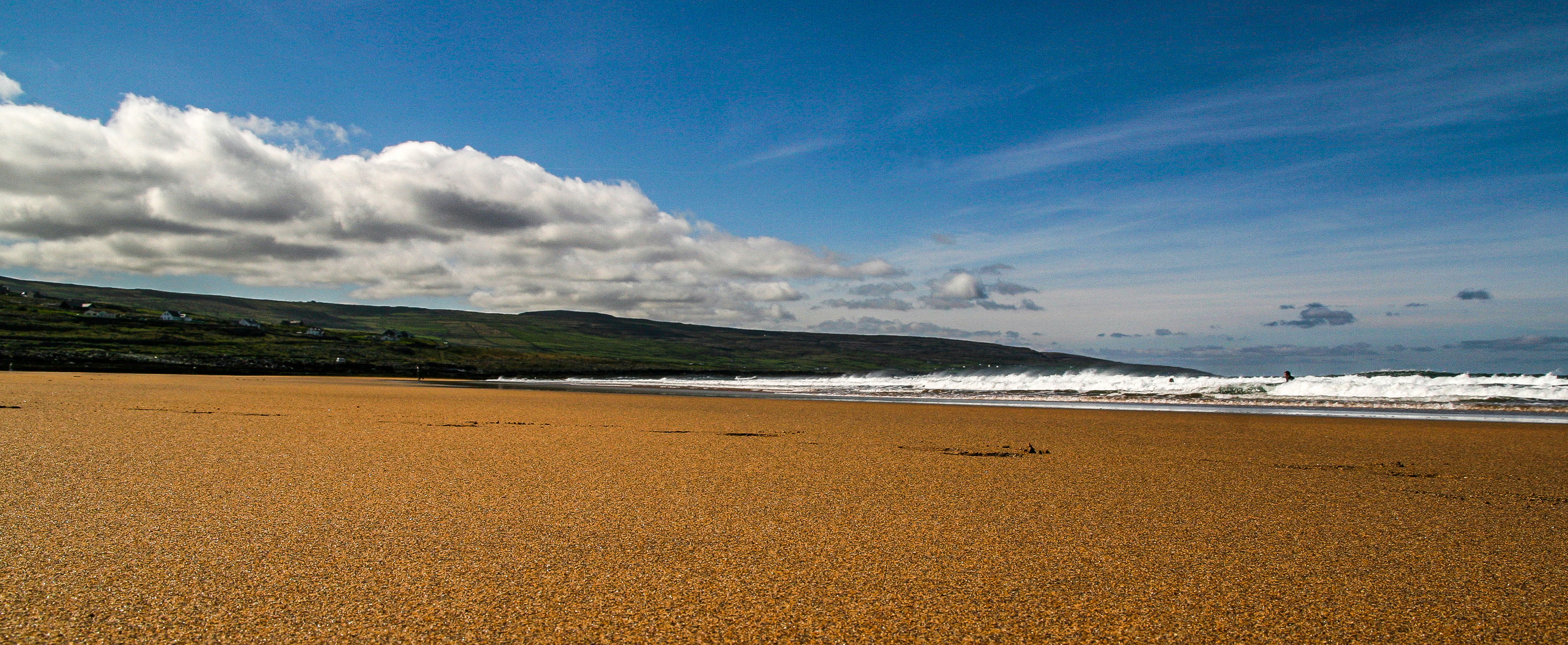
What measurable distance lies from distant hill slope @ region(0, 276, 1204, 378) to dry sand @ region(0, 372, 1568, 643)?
40.8 m

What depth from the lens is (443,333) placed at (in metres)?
131

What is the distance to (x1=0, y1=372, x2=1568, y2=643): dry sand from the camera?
2.88m

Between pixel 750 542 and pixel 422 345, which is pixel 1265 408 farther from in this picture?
pixel 422 345

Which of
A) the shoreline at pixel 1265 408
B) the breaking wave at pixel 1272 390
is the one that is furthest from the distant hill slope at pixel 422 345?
the shoreline at pixel 1265 408

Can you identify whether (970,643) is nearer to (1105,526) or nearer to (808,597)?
(808,597)

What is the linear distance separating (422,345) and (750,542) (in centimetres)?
8175

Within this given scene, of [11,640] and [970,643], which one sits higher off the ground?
[970,643]

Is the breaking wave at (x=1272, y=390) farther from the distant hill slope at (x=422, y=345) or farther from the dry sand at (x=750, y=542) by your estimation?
the distant hill slope at (x=422, y=345)

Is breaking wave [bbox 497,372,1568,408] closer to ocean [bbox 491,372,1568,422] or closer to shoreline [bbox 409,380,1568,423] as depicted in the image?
ocean [bbox 491,372,1568,422]

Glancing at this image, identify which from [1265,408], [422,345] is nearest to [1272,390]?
[1265,408]

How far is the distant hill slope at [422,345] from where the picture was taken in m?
45.0

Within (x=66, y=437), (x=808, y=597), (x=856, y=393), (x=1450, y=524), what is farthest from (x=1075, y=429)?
(x=856, y=393)

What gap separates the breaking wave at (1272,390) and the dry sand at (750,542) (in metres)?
15.8

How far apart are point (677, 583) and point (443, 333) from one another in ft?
466
